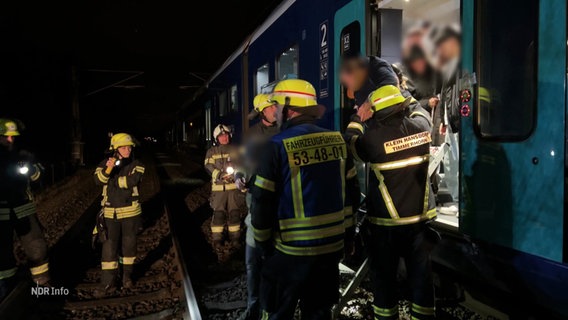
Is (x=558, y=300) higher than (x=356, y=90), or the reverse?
(x=356, y=90)

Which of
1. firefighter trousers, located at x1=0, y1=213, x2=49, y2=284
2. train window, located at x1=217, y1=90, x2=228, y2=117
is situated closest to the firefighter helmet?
firefighter trousers, located at x1=0, y1=213, x2=49, y2=284

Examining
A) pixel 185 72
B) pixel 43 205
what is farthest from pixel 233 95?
pixel 185 72

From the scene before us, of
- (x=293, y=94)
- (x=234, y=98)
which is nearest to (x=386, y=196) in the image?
(x=293, y=94)

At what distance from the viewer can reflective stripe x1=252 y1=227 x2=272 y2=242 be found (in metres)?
2.45

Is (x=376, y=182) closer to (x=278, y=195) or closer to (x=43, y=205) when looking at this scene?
(x=278, y=195)

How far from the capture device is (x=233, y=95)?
9539 mm

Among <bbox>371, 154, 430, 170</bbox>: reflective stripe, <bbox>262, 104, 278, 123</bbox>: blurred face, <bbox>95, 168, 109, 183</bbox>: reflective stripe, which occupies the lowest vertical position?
<bbox>95, 168, 109, 183</bbox>: reflective stripe

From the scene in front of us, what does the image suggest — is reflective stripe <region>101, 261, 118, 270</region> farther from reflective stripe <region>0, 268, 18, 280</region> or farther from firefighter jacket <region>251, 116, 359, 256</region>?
firefighter jacket <region>251, 116, 359, 256</region>

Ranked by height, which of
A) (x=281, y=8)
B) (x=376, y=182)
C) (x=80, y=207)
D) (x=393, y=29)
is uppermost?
(x=281, y=8)

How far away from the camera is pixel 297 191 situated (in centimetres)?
242

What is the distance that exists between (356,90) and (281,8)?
2.77 meters

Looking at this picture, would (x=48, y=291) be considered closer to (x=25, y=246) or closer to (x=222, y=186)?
(x=25, y=246)

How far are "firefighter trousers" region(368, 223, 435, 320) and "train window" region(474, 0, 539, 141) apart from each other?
2.93ft

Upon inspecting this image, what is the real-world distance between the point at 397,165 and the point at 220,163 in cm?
347
